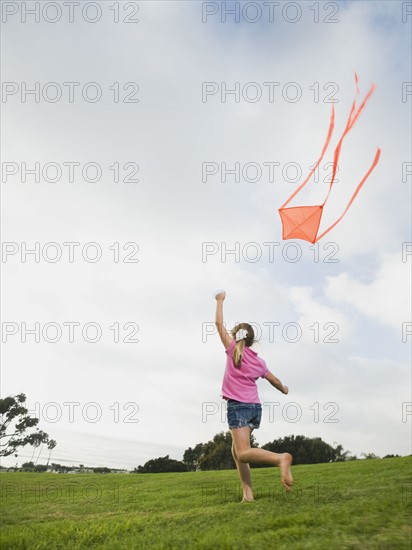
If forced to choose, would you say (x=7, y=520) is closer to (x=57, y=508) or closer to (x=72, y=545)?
(x=57, y=508)

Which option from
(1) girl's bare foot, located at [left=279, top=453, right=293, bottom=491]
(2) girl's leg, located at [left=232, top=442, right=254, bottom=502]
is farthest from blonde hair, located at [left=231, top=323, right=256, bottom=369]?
(1) girl's bare foot, located at [left=279, top=453, right=293, bottom=491]

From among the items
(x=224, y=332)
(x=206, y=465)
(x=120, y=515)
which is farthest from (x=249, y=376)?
(x=206, y=465)

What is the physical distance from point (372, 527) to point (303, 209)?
5.54 metres

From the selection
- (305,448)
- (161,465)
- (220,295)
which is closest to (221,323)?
(220,295)

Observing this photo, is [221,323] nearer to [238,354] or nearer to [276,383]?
[238,354]

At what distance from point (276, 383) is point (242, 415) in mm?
553

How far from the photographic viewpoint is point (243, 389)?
4.92 m

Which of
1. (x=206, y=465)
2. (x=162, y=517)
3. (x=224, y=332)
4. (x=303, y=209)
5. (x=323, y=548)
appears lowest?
(x=206, y=465)

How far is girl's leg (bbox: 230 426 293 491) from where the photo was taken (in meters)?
4.14

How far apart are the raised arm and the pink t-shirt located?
6cm

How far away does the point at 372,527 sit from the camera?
10.3ft

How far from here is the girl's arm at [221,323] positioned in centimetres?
512

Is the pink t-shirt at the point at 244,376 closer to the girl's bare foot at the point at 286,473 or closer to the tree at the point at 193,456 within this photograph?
the girl's bare foot at the point at 286,473

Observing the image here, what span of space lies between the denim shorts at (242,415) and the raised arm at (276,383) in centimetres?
35
